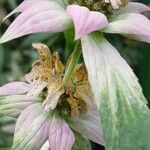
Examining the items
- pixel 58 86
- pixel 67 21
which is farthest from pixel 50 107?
pixel 67 21

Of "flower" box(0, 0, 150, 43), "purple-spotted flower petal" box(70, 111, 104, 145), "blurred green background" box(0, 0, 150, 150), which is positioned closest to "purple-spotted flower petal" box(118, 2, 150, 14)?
"flower" box(0, 0, 150, 43)

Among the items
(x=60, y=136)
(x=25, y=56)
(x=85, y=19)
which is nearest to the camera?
(x=85, y=19)

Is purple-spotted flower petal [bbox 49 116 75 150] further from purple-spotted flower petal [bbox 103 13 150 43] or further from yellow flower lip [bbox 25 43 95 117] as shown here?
purple-spotted flower petal [bbox 103 13 150 43]

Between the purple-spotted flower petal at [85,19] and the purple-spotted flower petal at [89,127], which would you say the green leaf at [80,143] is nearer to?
the purple-spotted flower petal at [89,127]

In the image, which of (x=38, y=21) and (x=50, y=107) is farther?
(x=50, y=107)

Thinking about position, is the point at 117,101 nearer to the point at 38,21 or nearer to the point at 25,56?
the point at 38,21

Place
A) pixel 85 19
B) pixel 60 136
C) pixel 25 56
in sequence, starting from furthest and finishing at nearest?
pixel 25 56
pixel 60 136
pixel 85 19
